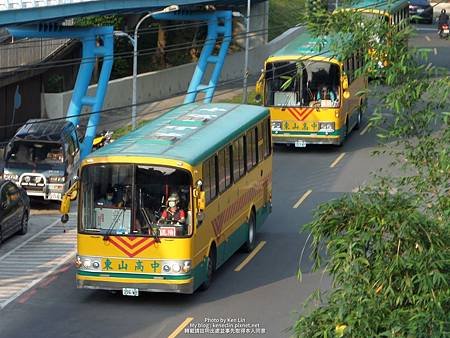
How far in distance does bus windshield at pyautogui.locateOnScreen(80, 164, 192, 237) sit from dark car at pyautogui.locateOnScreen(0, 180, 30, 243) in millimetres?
5566

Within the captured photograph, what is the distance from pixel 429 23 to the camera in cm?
7569

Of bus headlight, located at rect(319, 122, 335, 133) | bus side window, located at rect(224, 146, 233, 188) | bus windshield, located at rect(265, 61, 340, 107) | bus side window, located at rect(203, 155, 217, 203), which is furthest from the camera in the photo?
bus headlight, located at rect(319, 122, 335, 133)

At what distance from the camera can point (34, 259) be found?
26.4m

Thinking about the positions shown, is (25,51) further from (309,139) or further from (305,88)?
(309,139)

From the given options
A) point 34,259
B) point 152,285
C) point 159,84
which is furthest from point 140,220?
point 159,84

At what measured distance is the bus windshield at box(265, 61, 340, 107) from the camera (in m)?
37.4

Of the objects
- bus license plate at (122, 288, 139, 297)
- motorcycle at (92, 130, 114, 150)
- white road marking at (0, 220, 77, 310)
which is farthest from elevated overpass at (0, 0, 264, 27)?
bus license plate at (122, 288, 139, 297)

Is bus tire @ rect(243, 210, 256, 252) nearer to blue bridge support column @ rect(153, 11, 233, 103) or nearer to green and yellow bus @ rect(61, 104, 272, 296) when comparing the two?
green and yellow bus @ rect(61, 104, 272, 296)

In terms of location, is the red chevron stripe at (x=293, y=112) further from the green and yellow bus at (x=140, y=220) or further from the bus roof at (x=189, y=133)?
the green and yellow bus at (x=140, y=220)

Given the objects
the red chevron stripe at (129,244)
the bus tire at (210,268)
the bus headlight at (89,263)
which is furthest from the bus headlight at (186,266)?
the bus headlight at (89,263)

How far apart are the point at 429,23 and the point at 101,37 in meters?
40.6

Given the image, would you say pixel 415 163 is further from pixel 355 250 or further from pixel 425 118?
pixel 355 250

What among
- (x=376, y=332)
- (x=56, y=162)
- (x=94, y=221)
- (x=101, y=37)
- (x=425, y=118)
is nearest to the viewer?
(x=376, y=332)

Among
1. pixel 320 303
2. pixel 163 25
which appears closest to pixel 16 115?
pixel 163 25
